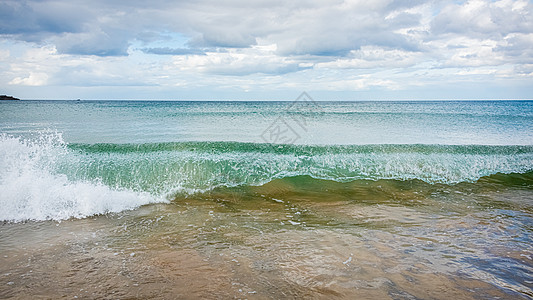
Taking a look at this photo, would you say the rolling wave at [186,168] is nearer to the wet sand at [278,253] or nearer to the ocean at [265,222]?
the ocean at [265,222]

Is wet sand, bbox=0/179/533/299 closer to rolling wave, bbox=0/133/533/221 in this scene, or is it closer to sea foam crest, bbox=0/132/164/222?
sea foam crest, bbox=0/132/164/222

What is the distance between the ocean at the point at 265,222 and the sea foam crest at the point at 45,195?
1.5 inches

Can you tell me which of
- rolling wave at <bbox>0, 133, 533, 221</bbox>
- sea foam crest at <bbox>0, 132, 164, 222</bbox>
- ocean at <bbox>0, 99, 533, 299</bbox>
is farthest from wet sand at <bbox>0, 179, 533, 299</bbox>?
rolling wave at <bbox>0, 133, 533, 221</bbox>

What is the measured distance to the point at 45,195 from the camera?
679 cm

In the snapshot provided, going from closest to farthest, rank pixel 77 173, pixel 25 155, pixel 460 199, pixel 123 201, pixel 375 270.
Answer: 1. pixel 375 270
2. pixel 123 201
3. pixel 460 199
4. pixel 25 155
5. pixel 77 173

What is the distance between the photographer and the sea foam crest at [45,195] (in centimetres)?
627

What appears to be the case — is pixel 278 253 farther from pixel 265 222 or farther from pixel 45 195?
pixel 45 195

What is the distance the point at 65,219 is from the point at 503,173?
12.1 m

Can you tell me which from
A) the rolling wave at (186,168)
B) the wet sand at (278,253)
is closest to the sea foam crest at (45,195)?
the rolling wave at (186,168)

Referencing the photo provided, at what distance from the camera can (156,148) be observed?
11008 millimetres

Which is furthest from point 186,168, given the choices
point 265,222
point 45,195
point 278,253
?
point 278,253

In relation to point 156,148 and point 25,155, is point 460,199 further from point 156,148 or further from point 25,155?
point 25,155

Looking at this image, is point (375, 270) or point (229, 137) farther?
point (229, 137)

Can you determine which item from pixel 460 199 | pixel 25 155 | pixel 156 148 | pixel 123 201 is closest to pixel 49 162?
pixel 25 155
